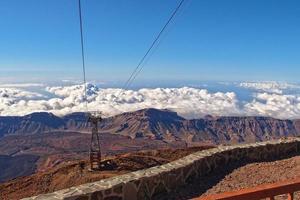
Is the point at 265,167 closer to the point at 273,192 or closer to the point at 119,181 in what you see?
the point at 119,181

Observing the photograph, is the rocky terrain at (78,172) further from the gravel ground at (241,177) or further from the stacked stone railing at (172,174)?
the gravel ground at (241,177)

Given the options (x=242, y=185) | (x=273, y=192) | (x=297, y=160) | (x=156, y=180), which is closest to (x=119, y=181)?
(x=156, y=180)

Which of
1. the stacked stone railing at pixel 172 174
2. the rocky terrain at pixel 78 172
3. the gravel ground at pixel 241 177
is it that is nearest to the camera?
the stacked stone railing at pixel 172 174

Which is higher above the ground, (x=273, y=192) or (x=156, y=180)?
(x=273, y=192)

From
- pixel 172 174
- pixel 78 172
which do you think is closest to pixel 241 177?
pixel 172 174

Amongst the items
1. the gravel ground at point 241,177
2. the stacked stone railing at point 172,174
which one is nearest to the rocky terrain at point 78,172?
the stacked stone railing at point 172,174

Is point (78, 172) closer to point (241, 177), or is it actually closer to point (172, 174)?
point (241, 177)

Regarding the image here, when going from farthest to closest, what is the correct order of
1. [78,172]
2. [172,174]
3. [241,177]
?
1. [78,172]
2. [241,177]
3. [172,174]

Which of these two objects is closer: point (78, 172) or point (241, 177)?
point (241, 177)
